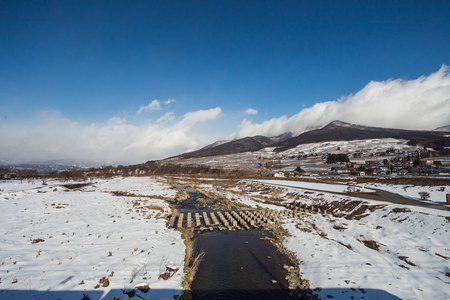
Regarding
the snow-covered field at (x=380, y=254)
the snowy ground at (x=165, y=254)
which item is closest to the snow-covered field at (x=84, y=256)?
the snowy ground at (x=165, y=254)

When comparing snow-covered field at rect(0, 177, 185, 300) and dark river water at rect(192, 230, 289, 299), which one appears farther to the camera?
dark river water at rect(192, 230, 289, 299)

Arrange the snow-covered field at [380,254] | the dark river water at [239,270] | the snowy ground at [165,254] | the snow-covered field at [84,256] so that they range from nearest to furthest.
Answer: the snow-covered field at [84,256] → the snowy ground at [165,254] → the snow-covered field at [380,254] → the dark river water at [239,270]

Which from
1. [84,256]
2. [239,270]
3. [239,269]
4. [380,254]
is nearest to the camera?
[84,256]

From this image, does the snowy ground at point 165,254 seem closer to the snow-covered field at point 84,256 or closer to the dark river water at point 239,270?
the snow-covered field at point 84,256

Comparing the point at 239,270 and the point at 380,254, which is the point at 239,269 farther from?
the point at 380,254

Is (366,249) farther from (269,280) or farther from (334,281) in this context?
(269,280)

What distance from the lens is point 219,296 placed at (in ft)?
34.0

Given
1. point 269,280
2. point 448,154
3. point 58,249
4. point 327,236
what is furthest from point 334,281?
point 448,154

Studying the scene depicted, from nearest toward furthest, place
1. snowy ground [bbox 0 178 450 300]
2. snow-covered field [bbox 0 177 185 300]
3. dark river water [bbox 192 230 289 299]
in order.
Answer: snow-covered field [bbox 0 177 185 300], snowy ground [bbox 0 178 450 300], dark river water [bbox 192 230 289 299]

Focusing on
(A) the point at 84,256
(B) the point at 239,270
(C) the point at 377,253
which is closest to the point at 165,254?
(A) the point at 84,256

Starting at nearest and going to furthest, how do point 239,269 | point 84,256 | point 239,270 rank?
point 84,256 → point 239,270 → point 239,269

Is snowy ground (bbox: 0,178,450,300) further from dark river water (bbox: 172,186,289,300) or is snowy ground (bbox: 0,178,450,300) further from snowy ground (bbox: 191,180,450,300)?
dark river water (bbox: 172,186,289,300)

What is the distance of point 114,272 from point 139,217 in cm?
1162

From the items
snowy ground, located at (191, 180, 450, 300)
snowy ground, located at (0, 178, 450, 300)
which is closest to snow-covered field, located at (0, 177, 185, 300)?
snowy ground, located at (0, 178, 450, 300)
